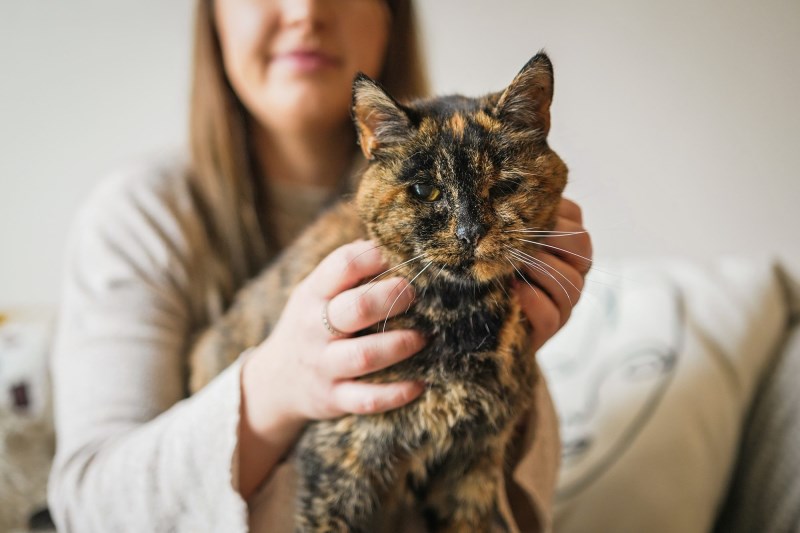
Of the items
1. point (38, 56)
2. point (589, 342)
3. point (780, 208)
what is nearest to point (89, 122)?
point (38, 56)

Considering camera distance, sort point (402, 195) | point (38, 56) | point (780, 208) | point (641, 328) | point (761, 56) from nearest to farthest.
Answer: point (402, 195)
point (761, 56)
point (780, 208)
point (38, 56)
point (641, 328)

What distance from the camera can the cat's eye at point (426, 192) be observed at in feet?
1.53

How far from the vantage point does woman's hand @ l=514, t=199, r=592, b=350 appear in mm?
536

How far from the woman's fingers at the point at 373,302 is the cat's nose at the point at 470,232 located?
10cm

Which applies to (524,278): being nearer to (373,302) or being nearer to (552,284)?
(552,284)

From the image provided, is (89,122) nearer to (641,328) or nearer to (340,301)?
(340,301)

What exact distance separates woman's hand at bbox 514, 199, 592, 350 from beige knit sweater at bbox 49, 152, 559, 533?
18 cm

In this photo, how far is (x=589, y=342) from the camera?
3.78 feet

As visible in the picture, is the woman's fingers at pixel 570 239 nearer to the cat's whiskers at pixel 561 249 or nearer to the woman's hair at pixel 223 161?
the cat's whiskers at pixel 561 249

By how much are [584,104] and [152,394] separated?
26.8 inches

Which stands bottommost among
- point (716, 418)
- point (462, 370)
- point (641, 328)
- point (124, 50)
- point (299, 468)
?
point (716, 418)

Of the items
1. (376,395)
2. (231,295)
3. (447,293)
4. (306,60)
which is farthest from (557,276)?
(231,295)

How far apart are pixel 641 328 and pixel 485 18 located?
81 cm

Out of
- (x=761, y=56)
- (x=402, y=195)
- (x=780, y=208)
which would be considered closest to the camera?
(x=402, y=195)
